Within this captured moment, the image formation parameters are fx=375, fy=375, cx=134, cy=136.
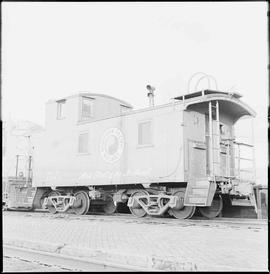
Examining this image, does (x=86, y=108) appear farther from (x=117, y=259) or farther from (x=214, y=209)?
(x=117, y=259)

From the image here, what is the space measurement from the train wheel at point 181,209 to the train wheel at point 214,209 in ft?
2.76

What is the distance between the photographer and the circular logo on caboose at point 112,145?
Result: 11.9 metres

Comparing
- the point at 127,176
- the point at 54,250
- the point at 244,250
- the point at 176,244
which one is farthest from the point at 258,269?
the point at 127,176

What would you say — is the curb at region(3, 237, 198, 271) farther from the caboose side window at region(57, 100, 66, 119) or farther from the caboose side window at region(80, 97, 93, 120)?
the caboose side window at region(57, 100, 66, 119)

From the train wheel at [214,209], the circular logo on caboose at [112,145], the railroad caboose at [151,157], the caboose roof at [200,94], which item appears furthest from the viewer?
the circular logo on caboose at [112,145]

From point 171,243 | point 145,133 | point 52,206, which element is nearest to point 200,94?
point 145,133

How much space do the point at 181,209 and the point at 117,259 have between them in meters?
5.95

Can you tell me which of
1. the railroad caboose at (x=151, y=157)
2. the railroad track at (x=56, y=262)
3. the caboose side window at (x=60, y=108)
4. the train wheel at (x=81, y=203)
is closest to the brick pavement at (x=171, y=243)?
the railroad track at (x=56, y=262)

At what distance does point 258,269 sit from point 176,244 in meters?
1.79

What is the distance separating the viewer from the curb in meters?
4.46

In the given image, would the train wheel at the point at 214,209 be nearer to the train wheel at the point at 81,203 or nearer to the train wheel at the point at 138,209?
the train wheel at the point at 138,209

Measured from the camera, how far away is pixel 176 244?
5.77 m

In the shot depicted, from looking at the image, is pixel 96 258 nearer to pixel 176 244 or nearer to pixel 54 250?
pixel 54 250

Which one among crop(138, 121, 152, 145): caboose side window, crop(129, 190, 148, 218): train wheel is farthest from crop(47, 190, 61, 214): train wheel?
crop(138, 121, 152, 145): caboose side window
